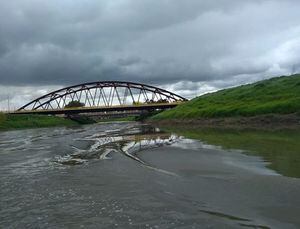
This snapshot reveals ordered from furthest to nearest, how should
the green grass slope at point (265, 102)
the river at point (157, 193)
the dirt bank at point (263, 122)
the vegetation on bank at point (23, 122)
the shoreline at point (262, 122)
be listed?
1. the vegetation on bank at point (23, 122)
2. the green grass slope at point (265, 102)
3. the dirt bank at point (263, 122)
4. the shoreline at point (262, 122)
5. the river at point (157, 193)

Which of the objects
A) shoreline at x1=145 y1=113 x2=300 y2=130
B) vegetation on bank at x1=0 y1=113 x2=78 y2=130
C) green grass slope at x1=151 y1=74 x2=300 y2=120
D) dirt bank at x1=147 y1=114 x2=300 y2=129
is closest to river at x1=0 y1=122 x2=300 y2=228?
shoreline at x1=145 y1=113 x2=300 y2=130

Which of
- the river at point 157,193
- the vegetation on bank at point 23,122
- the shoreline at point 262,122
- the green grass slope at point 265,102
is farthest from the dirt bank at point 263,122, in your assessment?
the vegetation on bank at point 23,122

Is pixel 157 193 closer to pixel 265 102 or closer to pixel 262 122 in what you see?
pixel 262 122

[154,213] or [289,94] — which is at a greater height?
[289,94]

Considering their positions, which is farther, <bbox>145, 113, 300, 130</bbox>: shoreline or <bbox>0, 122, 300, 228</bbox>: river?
<bbox>145, 113, 300, 130</bbox>: shoreline

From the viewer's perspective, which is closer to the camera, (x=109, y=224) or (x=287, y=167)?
(x=109, y=224)

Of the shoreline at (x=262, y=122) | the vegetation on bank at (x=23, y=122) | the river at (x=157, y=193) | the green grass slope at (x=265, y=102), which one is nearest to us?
the river at (x=157, y=193)

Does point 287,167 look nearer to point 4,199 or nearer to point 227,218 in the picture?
point 227,218

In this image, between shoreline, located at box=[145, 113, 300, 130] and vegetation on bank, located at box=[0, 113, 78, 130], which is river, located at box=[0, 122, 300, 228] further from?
vegetation on bank, located at box=[0, 113, 78, 130]

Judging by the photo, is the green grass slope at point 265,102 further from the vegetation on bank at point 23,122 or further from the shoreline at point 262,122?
the vegetation on bank at point 23,122

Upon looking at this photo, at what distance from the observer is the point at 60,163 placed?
25438 millimetres

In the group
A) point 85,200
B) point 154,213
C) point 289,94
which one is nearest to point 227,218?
point 154,213

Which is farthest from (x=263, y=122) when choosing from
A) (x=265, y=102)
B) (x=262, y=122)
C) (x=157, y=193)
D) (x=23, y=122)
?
(x=23, y=122)

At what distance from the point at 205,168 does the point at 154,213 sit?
8653 mm
